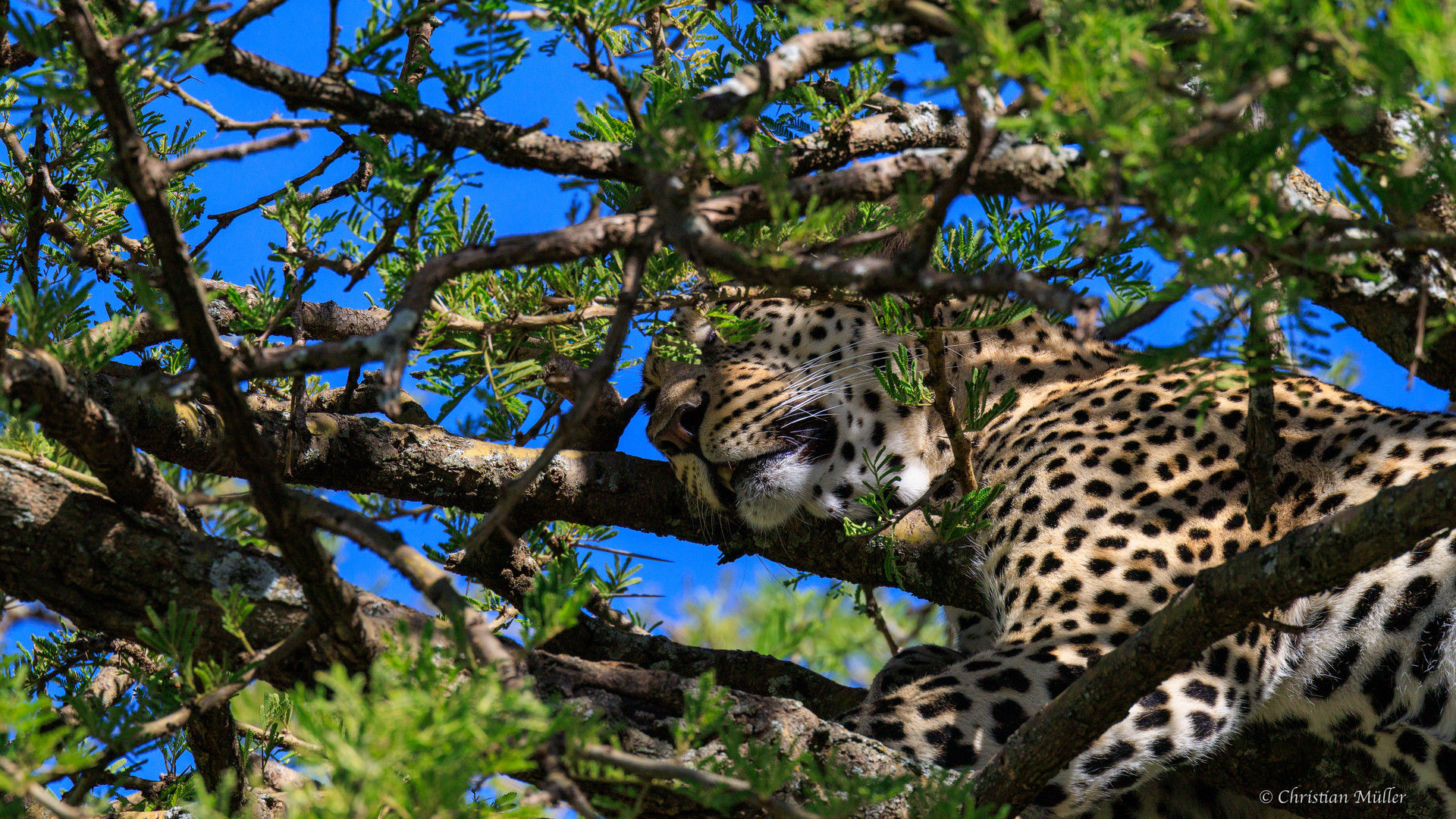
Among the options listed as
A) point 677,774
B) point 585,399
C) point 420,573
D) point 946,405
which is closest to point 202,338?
point 420,573

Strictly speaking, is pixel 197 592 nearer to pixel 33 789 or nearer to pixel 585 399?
pixel 33 789

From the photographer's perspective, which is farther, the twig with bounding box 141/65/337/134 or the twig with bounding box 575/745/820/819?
the twig with bounding box 141/65/337/134

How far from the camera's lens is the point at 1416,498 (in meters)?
1.74

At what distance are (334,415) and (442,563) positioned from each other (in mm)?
608

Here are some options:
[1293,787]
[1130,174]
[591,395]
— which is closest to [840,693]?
[1293,787]

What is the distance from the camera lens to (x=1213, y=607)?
1981mm

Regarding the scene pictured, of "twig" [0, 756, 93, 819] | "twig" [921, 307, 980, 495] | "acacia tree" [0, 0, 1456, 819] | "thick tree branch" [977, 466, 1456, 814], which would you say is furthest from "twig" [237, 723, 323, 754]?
"thick tree branch" [977, 466, 1456, 814]

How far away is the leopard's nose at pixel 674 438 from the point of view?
14.5 feet

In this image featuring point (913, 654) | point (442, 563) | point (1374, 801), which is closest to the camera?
point (1374, 801)

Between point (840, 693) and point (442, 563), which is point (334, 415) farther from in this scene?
point (840, 693)

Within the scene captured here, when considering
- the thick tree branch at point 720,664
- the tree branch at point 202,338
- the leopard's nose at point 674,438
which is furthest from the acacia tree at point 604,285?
the leopard's nose at point 674,438

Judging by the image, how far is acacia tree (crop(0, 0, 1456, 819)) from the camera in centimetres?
132

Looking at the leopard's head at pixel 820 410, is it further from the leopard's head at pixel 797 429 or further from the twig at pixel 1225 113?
the twig at pixel 1225 113

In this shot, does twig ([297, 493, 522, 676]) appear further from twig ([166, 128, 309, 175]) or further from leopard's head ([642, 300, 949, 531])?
leopard's head ([642, 300, 949, 531])
